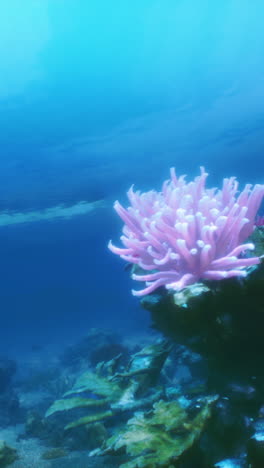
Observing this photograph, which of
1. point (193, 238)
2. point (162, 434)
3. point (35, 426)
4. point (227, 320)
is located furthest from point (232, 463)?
point (35, 426)

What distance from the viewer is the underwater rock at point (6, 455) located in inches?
201

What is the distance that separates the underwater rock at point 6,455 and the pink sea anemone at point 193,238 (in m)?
3.82

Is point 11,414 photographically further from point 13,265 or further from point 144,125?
point 13,265

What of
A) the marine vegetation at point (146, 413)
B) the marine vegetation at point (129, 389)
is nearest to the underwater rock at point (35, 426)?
the marine vegetation at point (146, 413)

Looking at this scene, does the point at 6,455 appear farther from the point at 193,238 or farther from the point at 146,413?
the point at 193,238

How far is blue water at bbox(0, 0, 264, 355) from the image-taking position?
35.8 feet

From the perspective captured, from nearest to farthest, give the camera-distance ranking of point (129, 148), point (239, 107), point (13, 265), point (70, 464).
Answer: point (70, 464) → point (239, 107) → point (129, 148) → point (13, 265)

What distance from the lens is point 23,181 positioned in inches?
802

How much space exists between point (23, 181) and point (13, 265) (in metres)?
31.3

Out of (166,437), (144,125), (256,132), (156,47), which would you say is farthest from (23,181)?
(166,437)

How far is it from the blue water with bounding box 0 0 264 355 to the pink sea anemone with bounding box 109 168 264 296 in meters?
8.69

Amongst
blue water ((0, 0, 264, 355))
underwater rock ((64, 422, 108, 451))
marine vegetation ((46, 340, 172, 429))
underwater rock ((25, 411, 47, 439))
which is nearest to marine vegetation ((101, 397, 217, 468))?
marine vegetation ((46, 340, 172, 429))

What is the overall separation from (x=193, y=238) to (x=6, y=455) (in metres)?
4.67

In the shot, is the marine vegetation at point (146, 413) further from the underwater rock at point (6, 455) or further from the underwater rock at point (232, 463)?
the underwater rock at point (6, 455)
